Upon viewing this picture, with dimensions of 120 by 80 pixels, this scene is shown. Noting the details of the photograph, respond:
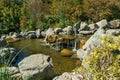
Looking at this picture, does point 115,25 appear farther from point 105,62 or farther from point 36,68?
point 105,62

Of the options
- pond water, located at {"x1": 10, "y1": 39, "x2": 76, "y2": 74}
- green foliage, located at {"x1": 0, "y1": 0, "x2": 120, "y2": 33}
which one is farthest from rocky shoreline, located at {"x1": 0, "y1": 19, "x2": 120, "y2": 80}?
green foliage, located at {"x1": 0, "y1": 0, "x2": 120, "y2": 33}

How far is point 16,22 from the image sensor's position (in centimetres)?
2747

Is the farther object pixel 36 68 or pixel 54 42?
pixel 54 42

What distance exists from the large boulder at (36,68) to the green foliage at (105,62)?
14.3 feet

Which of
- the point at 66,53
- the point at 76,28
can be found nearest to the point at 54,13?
the point at 76,28

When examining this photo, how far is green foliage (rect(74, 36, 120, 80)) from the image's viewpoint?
194 inches

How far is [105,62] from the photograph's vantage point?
204 inches

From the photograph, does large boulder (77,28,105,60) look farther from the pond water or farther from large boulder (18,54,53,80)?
large boulder (18,54,53,80)

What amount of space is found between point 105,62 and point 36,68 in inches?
189

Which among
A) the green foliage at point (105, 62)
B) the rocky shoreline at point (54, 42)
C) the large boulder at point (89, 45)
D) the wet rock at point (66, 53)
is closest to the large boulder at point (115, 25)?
the rocky shoreline at point (54, 42)

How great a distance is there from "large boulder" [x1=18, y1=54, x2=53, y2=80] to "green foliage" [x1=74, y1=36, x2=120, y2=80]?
437cm

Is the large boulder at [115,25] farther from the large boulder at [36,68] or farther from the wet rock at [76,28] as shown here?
the large boulder at [36,68]

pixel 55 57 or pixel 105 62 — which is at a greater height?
pixel 105 62

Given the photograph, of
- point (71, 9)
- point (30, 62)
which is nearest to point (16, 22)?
point (71, 9)
